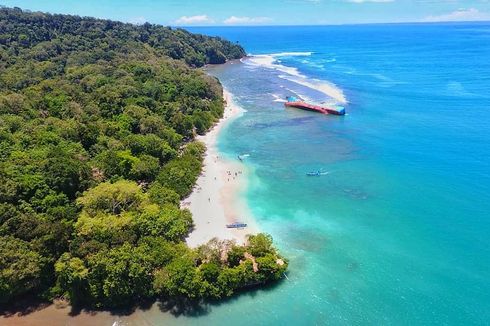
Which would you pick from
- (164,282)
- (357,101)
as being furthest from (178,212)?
(357,101)

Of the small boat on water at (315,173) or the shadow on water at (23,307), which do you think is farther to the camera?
the small boat on water at (315,173)

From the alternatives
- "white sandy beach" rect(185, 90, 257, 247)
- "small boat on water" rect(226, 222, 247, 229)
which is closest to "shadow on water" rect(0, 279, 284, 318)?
"white sandy beach" rect(185, 90, 257, 247)

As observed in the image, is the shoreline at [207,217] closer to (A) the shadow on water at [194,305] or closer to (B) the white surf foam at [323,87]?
(A) the shadow on water at [194,305]

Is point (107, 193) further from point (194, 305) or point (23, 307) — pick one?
point (194, 305)

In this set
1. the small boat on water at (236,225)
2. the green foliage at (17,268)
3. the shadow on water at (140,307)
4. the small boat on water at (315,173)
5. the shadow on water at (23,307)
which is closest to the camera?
the green foliage at (17,268)

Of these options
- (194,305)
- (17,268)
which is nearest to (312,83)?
(194,305)

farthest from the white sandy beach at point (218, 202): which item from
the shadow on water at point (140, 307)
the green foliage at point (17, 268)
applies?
the green foliage at point (17, 268)

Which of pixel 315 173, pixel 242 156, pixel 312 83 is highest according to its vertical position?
pixel 312 83
